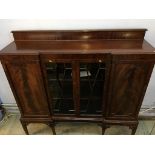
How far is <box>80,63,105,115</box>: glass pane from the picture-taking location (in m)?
1.31

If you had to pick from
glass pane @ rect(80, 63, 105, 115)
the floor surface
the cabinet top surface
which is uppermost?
the cabinet top surface

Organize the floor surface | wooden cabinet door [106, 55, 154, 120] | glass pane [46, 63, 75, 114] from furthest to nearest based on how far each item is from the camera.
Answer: the floor surface → glass pane [46, 63, 75, 114] → wooden cabinet door [106, 55, 154, 120]

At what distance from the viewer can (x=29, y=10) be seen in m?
0.52

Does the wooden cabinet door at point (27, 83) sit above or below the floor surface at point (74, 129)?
above

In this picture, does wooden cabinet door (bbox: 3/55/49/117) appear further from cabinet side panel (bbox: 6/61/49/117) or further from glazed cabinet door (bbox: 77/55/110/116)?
glazed cabinet door (bbox: 77/55/110/116)

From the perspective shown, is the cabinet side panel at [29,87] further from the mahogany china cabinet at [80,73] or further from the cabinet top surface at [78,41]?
the cabinet top surface at [78,41]

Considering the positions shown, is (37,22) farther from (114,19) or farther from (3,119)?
(3,119)

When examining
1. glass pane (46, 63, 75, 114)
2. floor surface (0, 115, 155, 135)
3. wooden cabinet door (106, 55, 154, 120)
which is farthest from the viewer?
floor surface (0, 115, 155, 135)

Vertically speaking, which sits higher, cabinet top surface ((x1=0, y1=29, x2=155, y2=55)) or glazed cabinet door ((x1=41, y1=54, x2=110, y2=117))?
cabinet top surface ((x1=0, y1=29, x2=155, y2=55))

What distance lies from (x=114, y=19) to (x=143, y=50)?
39cm

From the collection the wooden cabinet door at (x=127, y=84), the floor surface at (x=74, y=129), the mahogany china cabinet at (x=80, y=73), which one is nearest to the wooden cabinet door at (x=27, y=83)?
the mahogany china cabinet at (x=80, y=73)

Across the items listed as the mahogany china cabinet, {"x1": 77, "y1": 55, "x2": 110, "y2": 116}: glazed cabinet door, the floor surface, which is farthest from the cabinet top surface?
the floor surface

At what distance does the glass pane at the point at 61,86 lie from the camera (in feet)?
4.36
